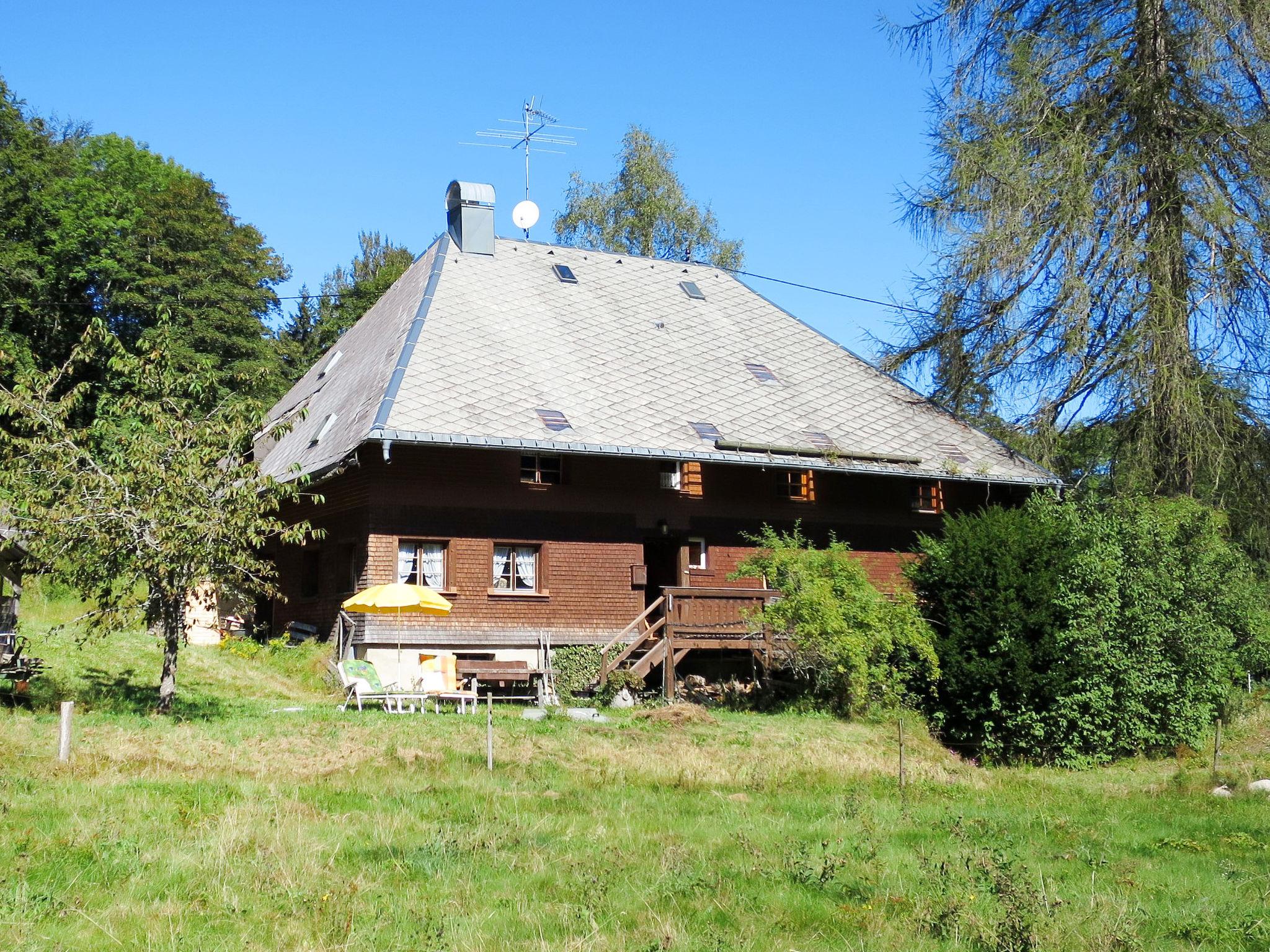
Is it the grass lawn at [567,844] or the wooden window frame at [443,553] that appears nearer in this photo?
the grass lawn at [567,844]

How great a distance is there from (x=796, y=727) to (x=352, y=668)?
7.29 meters

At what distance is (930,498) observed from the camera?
93.5 feet

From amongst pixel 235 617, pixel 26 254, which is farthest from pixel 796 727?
pixel 26 254

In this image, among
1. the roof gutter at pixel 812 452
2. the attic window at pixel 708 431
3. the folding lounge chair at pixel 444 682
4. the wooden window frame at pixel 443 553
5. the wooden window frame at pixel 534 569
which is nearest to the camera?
the folding lounge chair at pixel 444 682

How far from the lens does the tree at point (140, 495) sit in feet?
51.8

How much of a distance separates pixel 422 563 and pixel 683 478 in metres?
5.64

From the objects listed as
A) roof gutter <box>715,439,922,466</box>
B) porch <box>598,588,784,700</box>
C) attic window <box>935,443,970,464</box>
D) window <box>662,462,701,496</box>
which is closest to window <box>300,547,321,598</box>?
porch <box>598,588,784,700</box>

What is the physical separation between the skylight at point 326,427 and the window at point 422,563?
10.4 feet

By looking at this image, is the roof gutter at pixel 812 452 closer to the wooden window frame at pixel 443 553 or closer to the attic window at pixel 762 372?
the attic window at pixel 762 372

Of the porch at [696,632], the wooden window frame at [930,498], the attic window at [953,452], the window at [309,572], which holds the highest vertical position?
the attic window at [953,452]

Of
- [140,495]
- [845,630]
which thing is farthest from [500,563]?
[140,495]

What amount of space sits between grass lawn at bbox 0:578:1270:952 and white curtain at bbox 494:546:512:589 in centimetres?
600

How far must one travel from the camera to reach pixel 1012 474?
2716 cm

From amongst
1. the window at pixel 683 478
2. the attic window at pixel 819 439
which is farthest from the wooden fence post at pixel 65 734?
the attic window at pixel 819 439
